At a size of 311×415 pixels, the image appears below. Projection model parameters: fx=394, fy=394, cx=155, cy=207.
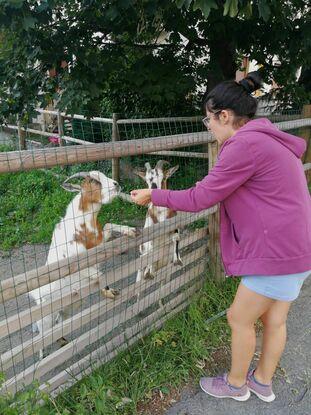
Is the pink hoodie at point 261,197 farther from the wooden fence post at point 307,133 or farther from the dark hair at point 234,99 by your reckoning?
the wooden fence post at point 307,133

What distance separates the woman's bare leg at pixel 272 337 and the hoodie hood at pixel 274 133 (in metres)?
0.89

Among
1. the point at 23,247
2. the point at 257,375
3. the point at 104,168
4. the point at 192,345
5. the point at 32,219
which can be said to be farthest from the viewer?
the point at 104,168

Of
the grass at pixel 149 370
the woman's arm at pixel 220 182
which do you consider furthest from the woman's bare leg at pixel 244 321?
the woman's arm at pixel 220 182

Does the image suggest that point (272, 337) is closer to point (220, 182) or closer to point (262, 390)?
point (262, 390)

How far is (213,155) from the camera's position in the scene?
3.30 meters

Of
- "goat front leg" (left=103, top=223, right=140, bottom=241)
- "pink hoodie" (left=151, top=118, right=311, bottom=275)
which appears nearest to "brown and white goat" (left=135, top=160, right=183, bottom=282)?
"goat front leg" (left=103, top=223, right=140, bottom=241)

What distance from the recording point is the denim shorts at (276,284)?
6.89 feet

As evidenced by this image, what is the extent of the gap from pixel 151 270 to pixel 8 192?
16.0 feet

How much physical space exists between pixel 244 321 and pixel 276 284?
321 millimetres

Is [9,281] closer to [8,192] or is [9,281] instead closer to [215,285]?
[215,285]

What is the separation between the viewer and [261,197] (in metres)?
2.01

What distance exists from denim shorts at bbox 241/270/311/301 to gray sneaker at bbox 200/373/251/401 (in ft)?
2.55

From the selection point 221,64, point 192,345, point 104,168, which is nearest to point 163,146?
point 192,345

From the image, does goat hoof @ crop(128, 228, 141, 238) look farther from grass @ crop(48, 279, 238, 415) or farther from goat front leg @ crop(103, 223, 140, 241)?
grass @ crop(48, 279, 238, 415)
